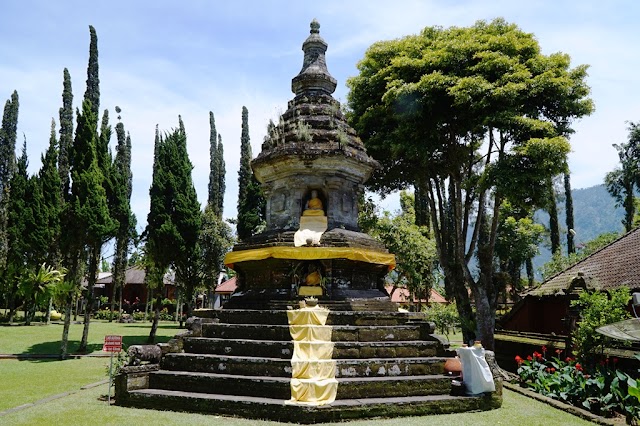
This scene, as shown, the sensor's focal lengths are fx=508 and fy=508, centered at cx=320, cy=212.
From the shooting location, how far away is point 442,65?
1770 centimetres

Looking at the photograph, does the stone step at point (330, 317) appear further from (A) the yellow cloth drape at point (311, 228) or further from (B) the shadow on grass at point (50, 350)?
(B) the shadow on grass at point (50, 350)

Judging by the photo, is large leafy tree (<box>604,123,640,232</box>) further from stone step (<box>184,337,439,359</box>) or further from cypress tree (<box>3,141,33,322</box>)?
cypress tree (<box>3,141,33,322</box>)

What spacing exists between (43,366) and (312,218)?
33.6ft

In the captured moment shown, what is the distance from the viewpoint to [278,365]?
9.14 metres

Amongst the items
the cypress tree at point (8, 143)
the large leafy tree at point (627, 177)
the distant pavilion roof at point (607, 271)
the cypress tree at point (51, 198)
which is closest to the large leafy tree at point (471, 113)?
the distant pavilion roof at point (607, 271)

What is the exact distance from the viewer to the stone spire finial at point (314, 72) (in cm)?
1430

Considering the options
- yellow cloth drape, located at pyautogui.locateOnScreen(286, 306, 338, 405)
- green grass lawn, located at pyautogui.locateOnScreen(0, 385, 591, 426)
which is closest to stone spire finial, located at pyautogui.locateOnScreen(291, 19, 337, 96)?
yellow cloth drape, located at pyautogui.locateOnScreen(286, 306, 338, 405)

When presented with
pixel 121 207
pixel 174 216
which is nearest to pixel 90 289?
pixel 174 216

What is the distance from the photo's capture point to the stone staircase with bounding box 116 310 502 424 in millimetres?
8562

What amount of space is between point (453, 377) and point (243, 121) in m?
37.4

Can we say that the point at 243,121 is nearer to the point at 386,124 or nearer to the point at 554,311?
the point at 386,124

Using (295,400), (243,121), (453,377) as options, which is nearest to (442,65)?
(453,377)

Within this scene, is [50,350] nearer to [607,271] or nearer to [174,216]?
[174,216]

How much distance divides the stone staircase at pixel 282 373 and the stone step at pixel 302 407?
0.02 meters
